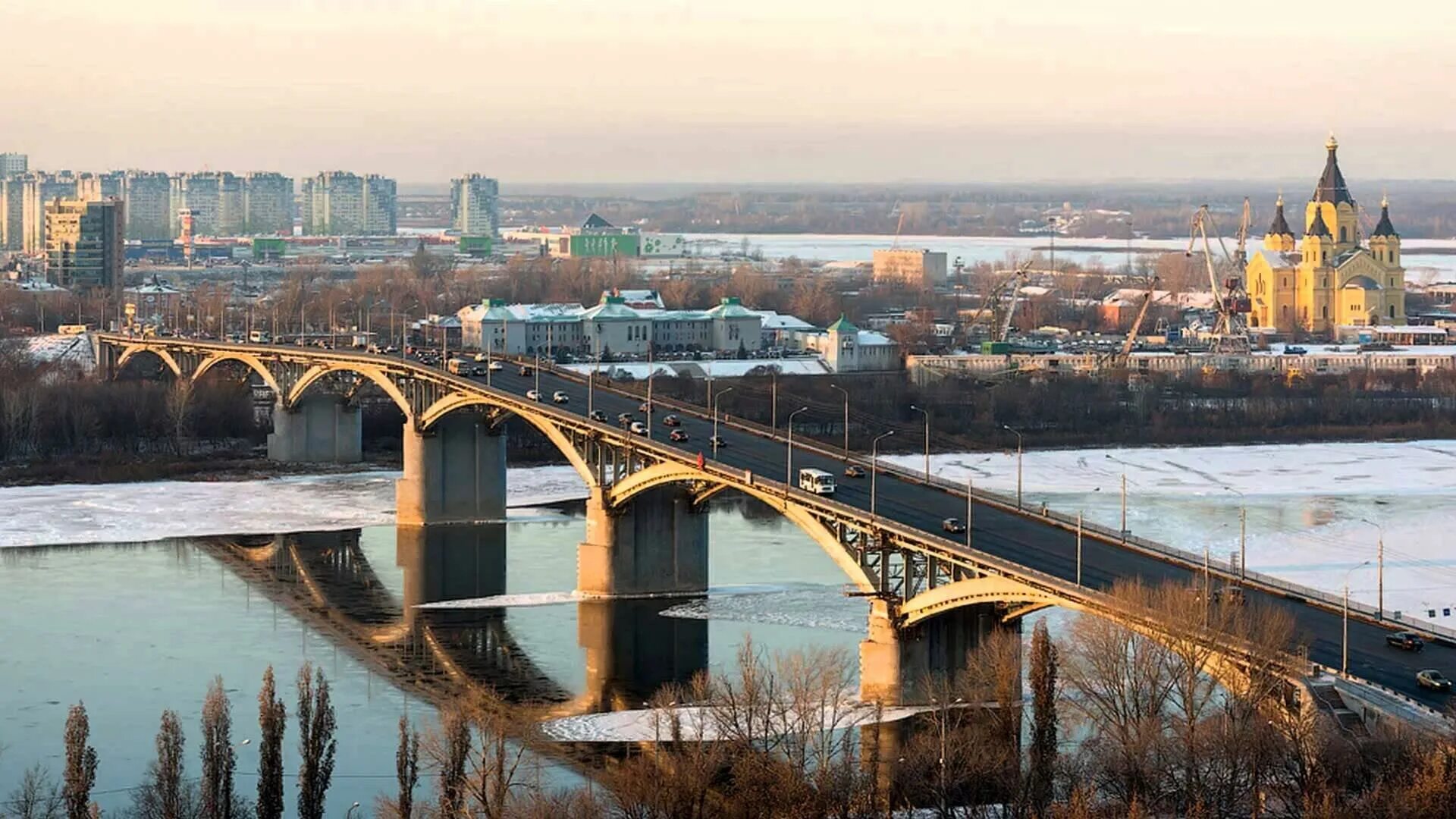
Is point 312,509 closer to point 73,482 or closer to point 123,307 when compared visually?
point 73,482

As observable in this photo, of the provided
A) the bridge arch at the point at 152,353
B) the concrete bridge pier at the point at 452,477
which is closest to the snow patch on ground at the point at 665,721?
the concrete bridge pier at the point at 452,477

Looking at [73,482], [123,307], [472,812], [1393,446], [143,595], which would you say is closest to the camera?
[472,812]

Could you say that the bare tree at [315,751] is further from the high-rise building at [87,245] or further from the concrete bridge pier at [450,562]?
the high-rise building at [87,245]

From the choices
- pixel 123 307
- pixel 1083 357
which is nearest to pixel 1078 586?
pixel 1083 357

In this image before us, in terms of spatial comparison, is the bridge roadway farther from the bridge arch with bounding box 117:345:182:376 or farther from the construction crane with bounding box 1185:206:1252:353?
the construction crane with bounding box 1185:206:1252:353

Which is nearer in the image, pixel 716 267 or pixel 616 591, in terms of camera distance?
pixel 616 591

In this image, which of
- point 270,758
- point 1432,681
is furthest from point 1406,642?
point 270,758
